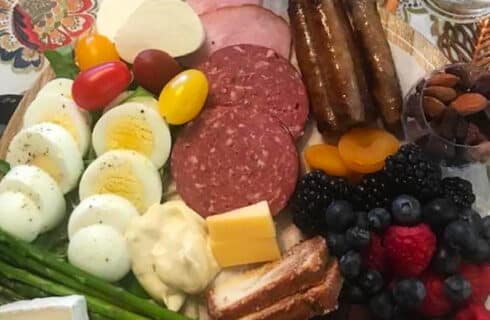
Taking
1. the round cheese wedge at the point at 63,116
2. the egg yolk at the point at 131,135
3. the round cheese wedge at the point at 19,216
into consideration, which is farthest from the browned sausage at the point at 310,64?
the round cheese wedge at the point at 19,216

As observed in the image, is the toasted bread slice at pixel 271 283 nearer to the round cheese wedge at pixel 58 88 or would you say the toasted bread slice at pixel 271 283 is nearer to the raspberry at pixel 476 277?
the raspberry at pixel 476 277

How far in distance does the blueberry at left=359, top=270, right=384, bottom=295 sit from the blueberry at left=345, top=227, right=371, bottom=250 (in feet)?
0.16

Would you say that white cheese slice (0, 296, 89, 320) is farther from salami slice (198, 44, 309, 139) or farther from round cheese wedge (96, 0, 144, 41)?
round cheese wedge (96, 0, 144, 41)

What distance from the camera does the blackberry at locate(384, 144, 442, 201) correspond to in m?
1.53

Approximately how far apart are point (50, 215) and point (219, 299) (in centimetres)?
36

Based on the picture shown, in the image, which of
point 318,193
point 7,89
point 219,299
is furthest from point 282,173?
point 7,89

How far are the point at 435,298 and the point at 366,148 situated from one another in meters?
0.32

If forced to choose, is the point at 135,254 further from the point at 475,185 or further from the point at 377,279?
the point at 475,185

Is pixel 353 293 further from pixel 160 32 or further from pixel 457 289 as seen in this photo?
pixel 160 32

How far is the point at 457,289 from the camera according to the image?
1474 millimetres

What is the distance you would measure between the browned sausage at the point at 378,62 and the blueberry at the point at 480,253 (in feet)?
1.02

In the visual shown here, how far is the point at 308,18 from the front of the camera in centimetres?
173

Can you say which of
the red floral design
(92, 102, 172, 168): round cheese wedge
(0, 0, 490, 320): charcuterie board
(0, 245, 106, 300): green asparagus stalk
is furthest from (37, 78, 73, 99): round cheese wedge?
(0, 245, 106, 300): green asparagus stalk

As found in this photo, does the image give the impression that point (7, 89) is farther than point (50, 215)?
Yes
